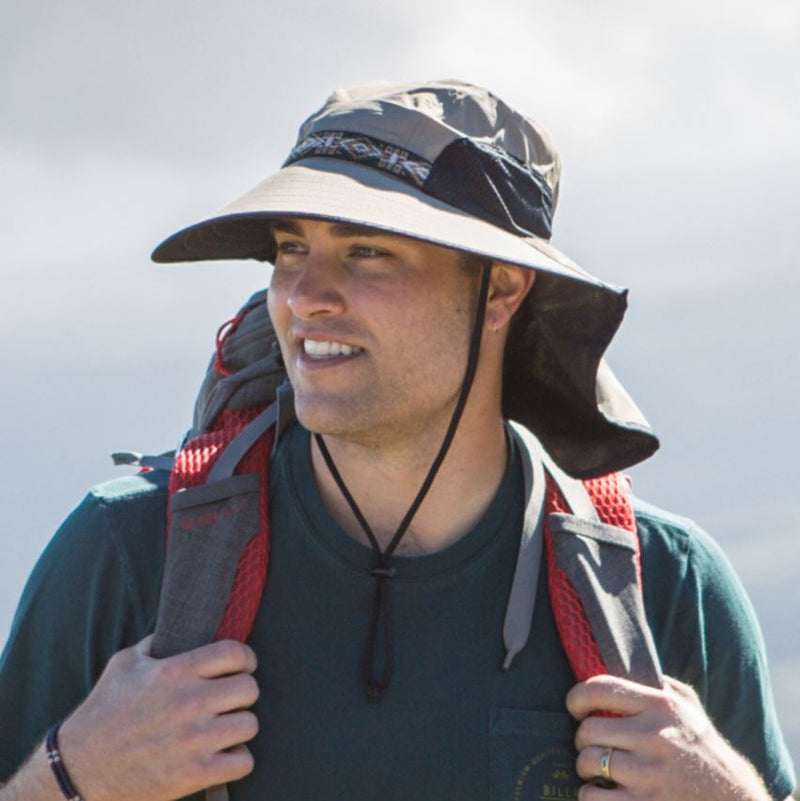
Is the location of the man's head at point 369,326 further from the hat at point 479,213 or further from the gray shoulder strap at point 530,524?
the gray shoulder strap at point 530,524

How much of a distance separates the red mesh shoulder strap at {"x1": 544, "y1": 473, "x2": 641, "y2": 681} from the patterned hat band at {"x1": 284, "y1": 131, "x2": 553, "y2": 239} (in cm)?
72

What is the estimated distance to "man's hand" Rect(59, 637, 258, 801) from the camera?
11.3ft

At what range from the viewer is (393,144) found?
3863 millimetres

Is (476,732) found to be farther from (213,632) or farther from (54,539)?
(54,539)

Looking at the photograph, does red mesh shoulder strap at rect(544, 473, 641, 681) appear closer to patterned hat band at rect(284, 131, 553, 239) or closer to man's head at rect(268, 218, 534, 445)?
man's head at rect(268, 218, 534, 445)

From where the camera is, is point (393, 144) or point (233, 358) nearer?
point (393, 144)

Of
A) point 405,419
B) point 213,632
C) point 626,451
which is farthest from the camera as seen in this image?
point 626,451

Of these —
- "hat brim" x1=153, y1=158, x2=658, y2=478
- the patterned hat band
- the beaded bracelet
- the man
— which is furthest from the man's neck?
the beaded bracelet

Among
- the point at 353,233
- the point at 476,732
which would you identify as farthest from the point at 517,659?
the point at 353,233

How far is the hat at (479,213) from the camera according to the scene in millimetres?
3725

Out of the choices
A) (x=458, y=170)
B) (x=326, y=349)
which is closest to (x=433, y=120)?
(x=458, y=170)

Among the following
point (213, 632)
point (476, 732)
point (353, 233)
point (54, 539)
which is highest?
point (353, 233)

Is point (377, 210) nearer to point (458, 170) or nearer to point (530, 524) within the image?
point (458, 170)

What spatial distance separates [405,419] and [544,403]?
1.94 feet
